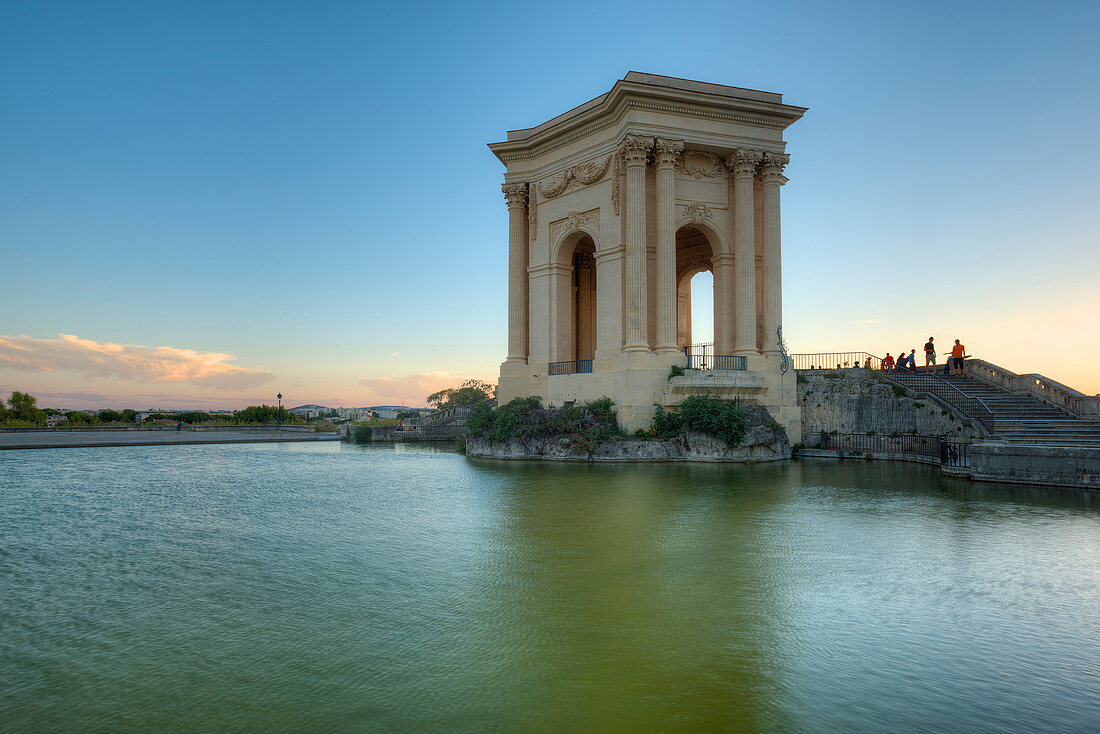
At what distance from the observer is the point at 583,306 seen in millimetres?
32750

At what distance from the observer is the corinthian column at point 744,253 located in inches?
936

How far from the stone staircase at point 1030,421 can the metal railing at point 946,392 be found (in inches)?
12.5

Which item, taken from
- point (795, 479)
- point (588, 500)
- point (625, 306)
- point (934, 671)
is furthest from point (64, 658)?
point (625, 306)

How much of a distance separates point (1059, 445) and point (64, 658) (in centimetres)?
1937

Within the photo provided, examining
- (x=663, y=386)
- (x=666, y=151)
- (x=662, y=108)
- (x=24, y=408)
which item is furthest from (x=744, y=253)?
(x=24, y=408)

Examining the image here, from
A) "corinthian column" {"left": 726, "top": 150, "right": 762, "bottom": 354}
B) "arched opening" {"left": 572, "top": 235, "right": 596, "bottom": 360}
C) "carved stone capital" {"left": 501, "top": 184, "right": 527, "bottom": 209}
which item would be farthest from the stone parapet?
"carved stone capital" {"left": 501, "top": 184, "right": 527, "bottom": 209}

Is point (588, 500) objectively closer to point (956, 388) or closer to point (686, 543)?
point (686, 543)

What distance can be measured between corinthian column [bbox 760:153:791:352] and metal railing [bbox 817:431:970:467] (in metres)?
4.60

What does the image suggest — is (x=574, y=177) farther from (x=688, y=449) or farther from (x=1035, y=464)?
(x=1035, y=464)

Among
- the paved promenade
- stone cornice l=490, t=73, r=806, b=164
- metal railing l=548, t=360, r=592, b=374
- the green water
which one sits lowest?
the paved promenade

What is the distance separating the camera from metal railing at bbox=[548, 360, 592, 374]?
2550 centimetres

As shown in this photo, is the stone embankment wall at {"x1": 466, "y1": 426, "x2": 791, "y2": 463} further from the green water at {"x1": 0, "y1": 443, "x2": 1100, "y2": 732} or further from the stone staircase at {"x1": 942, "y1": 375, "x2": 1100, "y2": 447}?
the green water at {"x1": 0, "y1": 443, "x2": 1100, "y2": 732}

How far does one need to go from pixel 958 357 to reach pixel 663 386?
39.5 ft

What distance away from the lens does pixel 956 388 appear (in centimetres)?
2047
